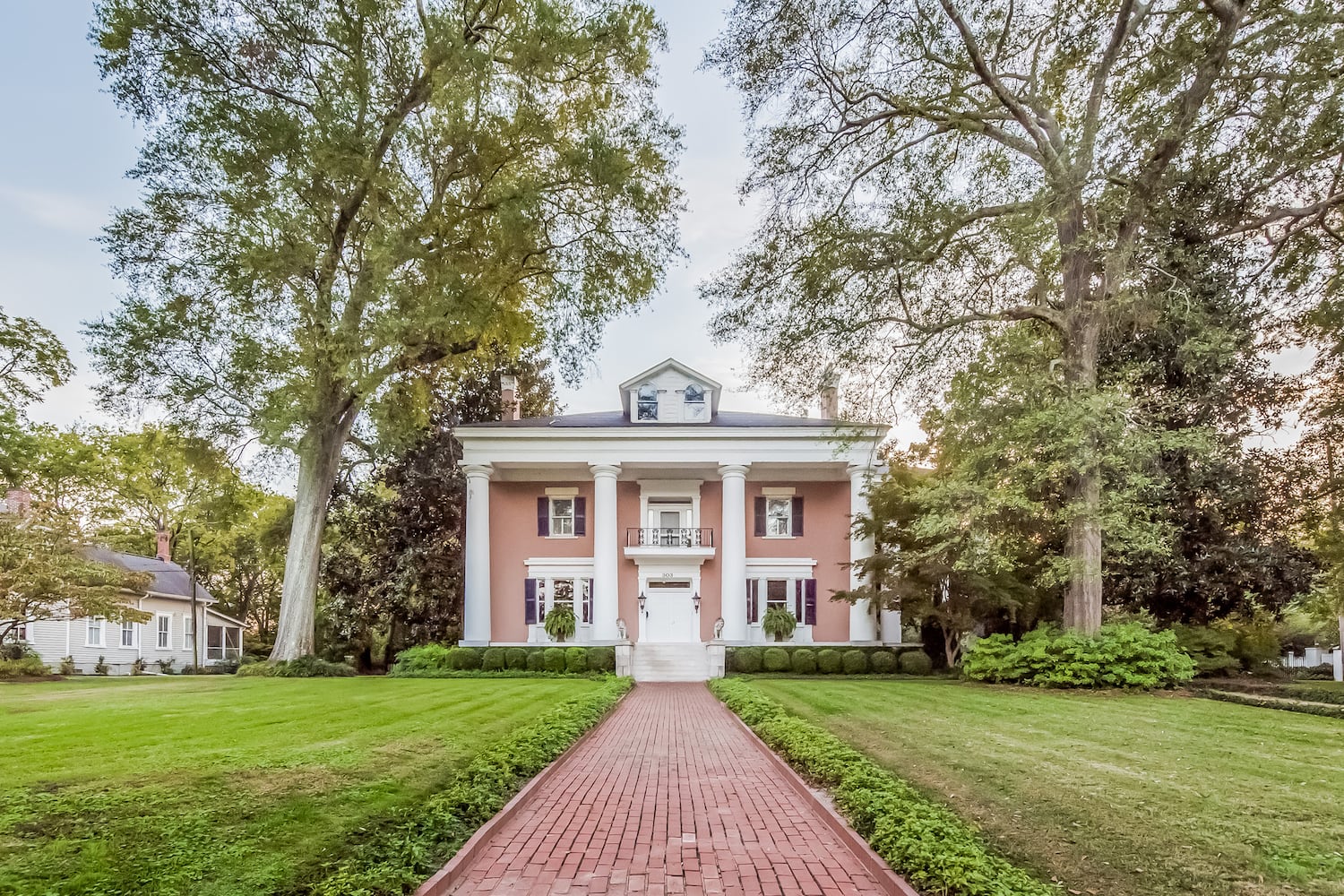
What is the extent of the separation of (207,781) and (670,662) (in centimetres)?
1800

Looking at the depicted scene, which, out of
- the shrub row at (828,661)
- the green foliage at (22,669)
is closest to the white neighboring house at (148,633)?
the green foliage at (22,669)

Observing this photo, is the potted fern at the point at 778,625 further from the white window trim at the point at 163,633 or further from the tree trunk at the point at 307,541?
the white window trim at the point at 163,633

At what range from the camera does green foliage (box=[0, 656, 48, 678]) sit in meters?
20.7

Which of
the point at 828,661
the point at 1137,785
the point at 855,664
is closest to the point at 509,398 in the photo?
the point at 828,661

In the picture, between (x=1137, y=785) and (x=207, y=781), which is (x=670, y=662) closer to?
(x=1137, y=785)

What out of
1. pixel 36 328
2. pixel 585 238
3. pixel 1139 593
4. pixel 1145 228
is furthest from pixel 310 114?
pixel 1139 593

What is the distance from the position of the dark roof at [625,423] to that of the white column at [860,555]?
6.64 ft

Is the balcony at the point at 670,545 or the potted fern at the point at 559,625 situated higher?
the balcony at the point at 670,545

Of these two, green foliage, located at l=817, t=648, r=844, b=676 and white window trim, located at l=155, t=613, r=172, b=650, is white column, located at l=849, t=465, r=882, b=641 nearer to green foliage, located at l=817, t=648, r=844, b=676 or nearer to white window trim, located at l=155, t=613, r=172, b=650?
green foliage, located at l=817, t=648, r=844, b=676

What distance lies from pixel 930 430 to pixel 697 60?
991 centimetres

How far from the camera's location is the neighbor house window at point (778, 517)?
2878cm

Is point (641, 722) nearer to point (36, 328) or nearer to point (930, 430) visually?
point (930, 430)

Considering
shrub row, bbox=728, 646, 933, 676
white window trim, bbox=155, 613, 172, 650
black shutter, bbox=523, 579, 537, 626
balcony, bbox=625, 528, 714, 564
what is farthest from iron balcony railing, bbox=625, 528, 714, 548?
white window trim, bbox=155, 613, 172, 650

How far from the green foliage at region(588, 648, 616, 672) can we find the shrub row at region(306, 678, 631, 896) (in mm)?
13508
